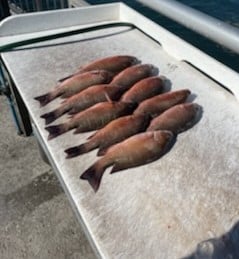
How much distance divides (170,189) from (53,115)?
0.78 m

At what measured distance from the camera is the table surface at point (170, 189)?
1392 mm

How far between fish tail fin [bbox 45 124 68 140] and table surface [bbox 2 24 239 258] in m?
0.02

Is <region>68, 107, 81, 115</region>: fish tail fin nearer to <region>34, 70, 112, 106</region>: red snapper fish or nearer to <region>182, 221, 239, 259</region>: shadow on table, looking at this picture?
<region>34, 70, 112, 106</region>: red snapper fish

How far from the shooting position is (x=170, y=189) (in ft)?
5.16

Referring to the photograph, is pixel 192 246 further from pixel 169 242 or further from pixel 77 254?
pixel 77 254

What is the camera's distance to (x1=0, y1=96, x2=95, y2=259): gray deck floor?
2.57 meters

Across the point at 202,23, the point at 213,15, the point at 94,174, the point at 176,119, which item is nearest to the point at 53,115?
the point at 94,174

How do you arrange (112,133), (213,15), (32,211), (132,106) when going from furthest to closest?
(213,15) < (32,211) < (132,106) < (112,133)

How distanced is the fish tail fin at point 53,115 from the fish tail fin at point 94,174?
1.48ft

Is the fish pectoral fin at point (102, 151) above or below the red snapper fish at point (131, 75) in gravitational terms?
below

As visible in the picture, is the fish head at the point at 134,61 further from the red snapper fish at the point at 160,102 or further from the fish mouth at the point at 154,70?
the red snapper fish at the point at 160,102

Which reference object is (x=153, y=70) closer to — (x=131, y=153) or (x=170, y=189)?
(x=131, y=153)

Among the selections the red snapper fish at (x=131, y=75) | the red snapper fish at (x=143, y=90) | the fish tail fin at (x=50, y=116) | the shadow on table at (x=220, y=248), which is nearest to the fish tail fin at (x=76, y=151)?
the fish tail fin at (x=50, y=116)

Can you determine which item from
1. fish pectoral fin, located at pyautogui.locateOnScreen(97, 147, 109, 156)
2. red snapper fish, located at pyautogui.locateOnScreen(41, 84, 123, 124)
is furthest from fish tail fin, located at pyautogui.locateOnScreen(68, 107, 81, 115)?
fish pectoral fin, located at pyautogui.locateOnScreen(97, 147, 109, 156)
